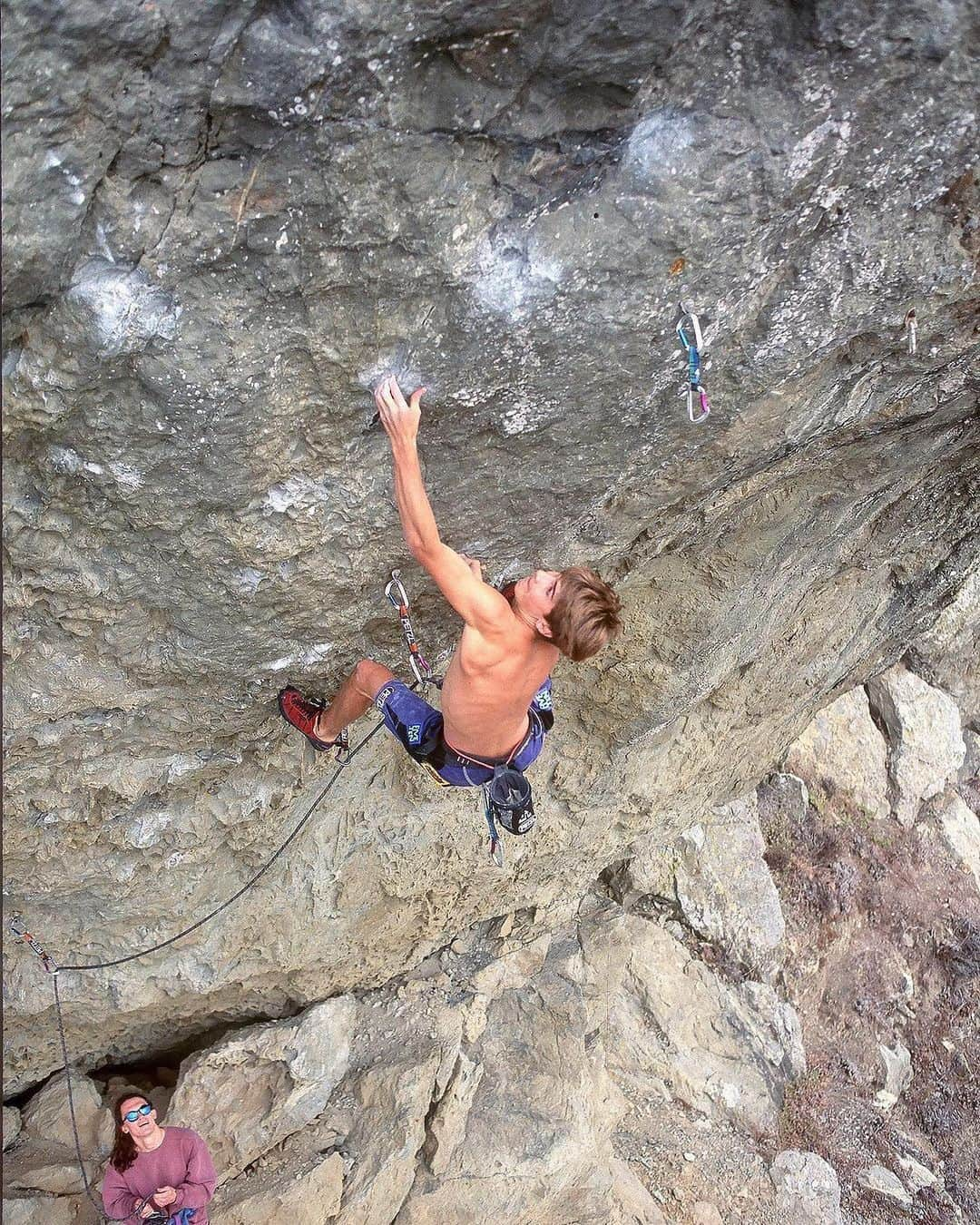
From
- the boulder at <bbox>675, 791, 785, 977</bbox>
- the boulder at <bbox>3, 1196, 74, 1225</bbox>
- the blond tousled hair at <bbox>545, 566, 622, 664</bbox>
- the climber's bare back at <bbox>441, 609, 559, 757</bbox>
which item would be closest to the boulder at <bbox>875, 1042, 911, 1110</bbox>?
the boulder at <bbox>675, 791, 785, 977</bbox>

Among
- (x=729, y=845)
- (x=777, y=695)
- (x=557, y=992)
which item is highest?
(x=777, y=695)

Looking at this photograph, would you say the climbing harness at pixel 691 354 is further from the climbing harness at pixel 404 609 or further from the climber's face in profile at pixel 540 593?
the climbing harness at pixel 404 609

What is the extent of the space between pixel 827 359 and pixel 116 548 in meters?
2.50

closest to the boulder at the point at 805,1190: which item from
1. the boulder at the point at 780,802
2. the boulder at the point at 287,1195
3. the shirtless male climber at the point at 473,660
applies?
the boulder at the point at 287,1195

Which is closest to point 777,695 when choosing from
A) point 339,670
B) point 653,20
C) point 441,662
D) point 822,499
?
point 822,499

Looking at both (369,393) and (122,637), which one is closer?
(369,393)

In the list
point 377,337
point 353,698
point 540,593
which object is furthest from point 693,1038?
point 377,337

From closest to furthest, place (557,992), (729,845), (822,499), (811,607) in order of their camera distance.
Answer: (822,499) < (811,607) < (557,992) < (729,845)

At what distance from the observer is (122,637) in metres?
3.50

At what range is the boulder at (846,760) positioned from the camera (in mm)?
13266

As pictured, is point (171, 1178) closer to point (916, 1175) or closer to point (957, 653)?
point (916, 1175)

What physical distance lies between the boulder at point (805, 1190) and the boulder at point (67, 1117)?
5554mm

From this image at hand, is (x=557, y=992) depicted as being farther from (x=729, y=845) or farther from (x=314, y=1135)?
(x=729, y=845)

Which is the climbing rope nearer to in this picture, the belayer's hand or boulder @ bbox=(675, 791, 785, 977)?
the belayer's hand
